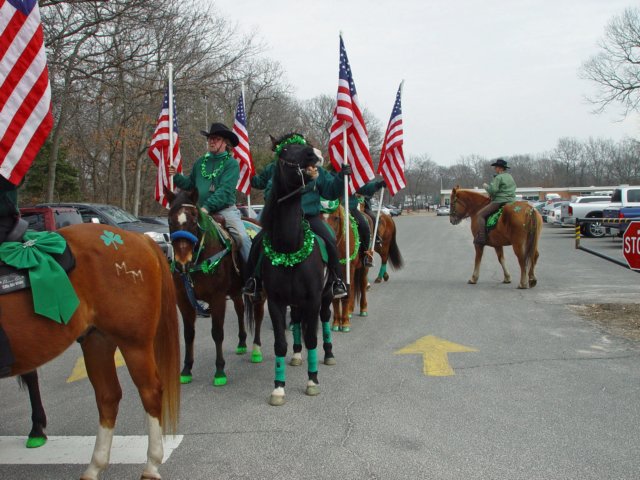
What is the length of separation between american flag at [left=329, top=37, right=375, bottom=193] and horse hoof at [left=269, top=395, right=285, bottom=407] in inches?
135

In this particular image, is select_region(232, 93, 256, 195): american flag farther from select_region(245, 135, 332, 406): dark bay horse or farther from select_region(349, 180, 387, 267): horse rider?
select_region(245, 135, 332, 406): dark bay horse

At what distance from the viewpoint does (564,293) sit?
11781 mm

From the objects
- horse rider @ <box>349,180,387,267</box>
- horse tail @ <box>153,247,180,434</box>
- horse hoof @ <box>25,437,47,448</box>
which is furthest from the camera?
horse rider @ <box>349,180,387,267</box>

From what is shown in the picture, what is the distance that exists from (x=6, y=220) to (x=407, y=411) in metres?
3.66

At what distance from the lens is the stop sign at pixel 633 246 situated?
6.76 m

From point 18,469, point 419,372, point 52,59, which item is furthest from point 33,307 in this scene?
point 52,59

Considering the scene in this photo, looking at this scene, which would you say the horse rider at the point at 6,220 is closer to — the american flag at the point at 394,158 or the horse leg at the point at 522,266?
the american flag at the point at 394,158

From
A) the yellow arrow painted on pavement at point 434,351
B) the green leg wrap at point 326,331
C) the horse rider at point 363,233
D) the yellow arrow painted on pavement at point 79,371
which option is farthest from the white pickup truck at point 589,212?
the yellow arrow painted on pavement at point 79,371

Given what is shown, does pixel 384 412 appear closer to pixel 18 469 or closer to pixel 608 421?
pixel 608 421

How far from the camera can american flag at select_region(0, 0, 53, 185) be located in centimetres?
351

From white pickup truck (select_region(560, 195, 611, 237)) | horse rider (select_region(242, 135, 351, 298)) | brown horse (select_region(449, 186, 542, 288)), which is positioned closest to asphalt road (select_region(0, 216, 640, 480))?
horse rider (select_region(242, 135, 351, 298))

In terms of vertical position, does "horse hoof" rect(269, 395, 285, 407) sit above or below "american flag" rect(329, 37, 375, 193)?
below

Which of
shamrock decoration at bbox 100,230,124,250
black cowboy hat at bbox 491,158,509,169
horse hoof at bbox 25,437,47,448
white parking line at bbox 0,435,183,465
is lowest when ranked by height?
white parking line at bbox 0,435,183,465

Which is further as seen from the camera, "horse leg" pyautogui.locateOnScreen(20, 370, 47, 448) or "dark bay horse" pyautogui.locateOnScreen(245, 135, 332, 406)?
"dark bay horse" pyautogui.locateOnScreen(245, 135, 332, 406)
